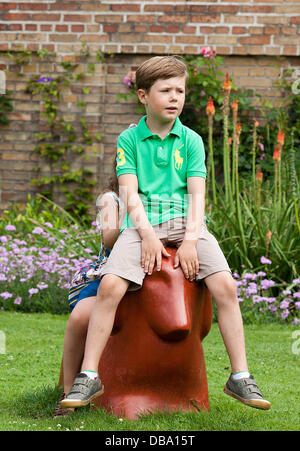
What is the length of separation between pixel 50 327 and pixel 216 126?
3266 millimetres

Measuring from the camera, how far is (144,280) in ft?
9.45

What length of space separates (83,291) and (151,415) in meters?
0.61

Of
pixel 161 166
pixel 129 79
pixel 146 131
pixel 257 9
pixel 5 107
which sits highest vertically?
pixel 257 9

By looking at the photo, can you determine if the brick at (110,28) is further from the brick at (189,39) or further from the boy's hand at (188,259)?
the boy's hand at (188,259)

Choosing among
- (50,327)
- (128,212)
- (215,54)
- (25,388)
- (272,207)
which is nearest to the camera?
(128,212)

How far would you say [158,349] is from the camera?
2.87 meters

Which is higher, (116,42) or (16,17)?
(16,17)

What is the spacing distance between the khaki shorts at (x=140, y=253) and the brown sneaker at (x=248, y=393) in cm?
44

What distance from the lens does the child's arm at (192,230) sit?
9.45 feet

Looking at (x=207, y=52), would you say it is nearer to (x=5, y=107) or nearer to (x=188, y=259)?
(x=5, y=107)

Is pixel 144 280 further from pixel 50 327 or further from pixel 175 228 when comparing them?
pixel 50 327

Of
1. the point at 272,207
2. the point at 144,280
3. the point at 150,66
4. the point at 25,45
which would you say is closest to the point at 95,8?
the point at 25,45

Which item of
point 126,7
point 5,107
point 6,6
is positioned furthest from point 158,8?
point 5,107

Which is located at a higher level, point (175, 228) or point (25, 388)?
point (175, 228)
